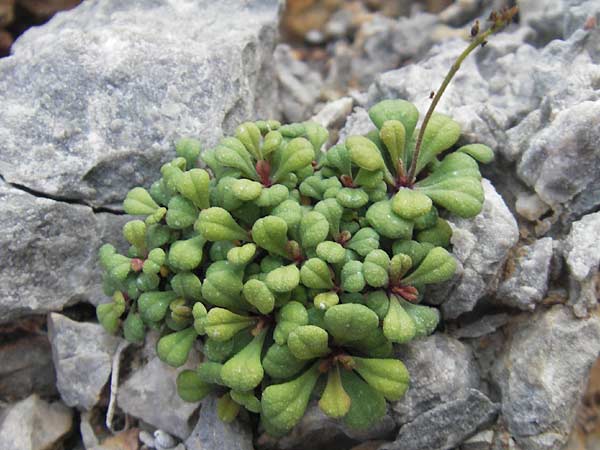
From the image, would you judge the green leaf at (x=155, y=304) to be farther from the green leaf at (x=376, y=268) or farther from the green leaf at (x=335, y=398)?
the green leaf at (x=376, y=268)

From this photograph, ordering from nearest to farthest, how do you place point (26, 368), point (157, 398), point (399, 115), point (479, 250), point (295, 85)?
point (479, 250) → point (399, 115) → point (157, 398) → point (26, 368) → point (295, 85)

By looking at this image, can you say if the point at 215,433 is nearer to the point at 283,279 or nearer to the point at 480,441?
the point at 283,279

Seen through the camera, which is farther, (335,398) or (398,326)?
(335,398)

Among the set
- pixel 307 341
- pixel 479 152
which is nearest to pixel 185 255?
pixel 307 341

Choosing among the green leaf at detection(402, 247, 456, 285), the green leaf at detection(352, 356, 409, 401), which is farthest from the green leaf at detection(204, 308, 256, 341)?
the green leaf at detection(402, 247, 456, 285)

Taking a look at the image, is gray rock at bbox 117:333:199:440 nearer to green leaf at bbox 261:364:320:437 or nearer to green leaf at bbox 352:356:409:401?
green leaf at bbox 261:364:320:437
